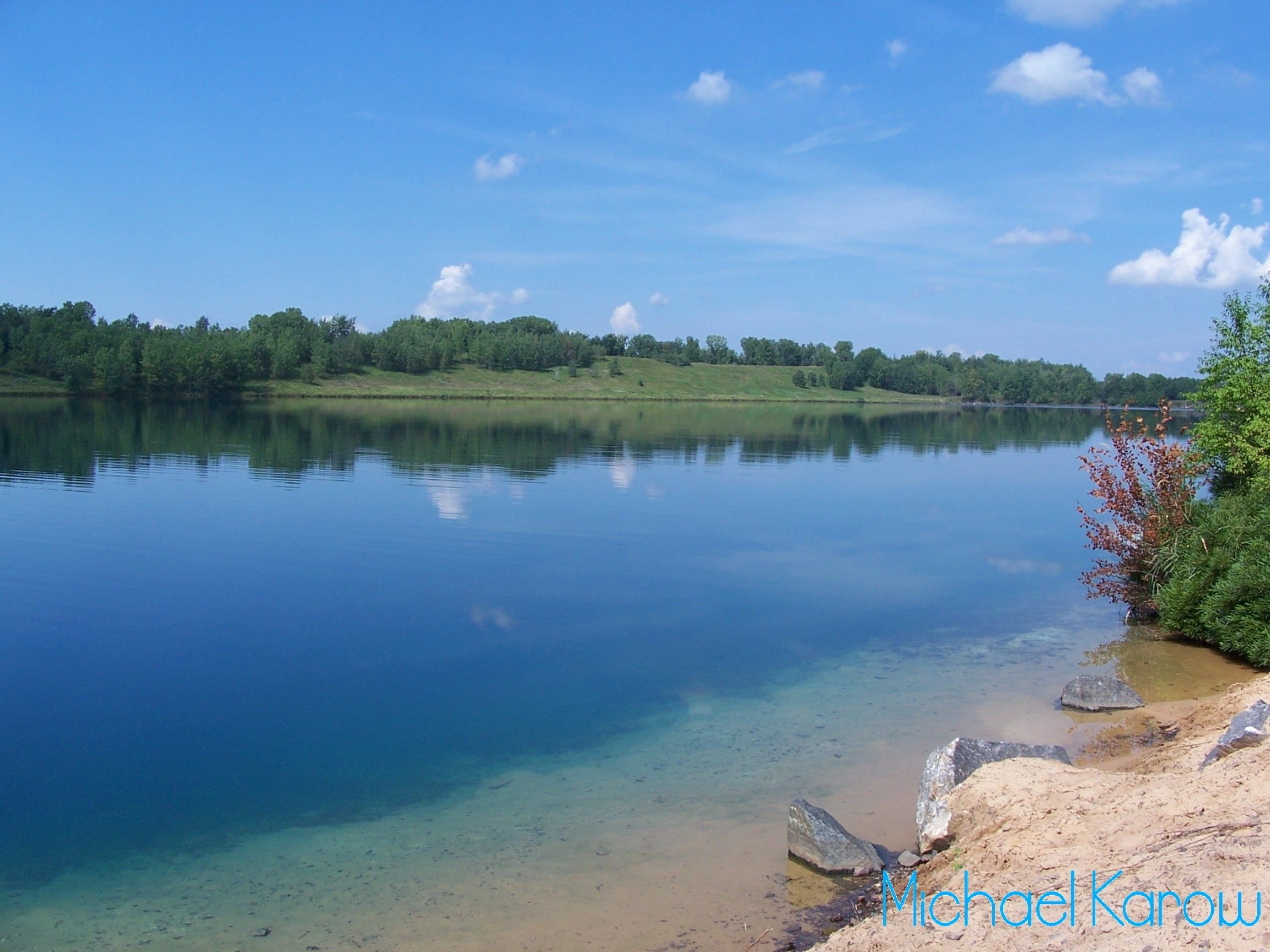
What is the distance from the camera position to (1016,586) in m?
22.9

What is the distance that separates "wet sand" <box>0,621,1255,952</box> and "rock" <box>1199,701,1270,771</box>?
2.95 m

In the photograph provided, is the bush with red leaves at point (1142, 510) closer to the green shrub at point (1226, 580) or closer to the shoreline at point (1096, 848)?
the green shrub at point (1226, 580)

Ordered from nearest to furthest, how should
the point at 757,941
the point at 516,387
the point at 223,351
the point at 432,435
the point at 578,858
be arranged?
the point at 757,941
the point at 578,858
the point at 432,435
the point at 223,351
the point at 516,387

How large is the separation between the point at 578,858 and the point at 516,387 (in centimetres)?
15874

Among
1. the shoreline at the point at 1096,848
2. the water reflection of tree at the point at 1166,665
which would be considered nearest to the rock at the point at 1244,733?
the shoreline at the point at 1096,848

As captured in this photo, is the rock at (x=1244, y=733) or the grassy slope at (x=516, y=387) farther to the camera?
the grassy slope at (x=516, y=387)

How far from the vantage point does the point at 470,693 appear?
1362 centimetres

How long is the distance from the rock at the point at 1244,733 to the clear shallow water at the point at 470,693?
3.02 meters

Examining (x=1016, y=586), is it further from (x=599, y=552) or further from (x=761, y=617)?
(x=599, y=552)

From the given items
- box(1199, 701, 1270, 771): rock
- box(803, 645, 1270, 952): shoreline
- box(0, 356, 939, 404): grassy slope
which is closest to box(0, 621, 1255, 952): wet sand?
box(803, 645, 1270, 952): shoreline

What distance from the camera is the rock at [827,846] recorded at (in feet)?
28.9

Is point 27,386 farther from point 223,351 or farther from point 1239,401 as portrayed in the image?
point 1239,401

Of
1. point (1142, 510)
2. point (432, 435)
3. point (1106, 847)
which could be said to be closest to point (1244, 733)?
point (1106, 847)

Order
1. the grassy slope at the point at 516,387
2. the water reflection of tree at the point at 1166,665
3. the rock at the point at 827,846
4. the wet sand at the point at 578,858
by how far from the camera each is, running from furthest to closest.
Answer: the grassy slope at the point at 516,387
the water reflection of tree at the point at 1166,665
the rock at the point at 827,846
the wet sand at the point at 578,858
